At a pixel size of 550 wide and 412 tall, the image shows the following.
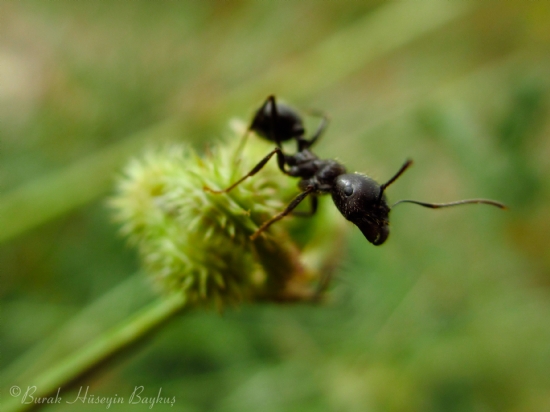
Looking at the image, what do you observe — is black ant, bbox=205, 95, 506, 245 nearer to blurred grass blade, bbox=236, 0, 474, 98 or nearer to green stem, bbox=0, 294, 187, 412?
green stem, bbox=0, 294, 187, 412

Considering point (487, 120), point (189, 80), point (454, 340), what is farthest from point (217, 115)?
point (454, 340)

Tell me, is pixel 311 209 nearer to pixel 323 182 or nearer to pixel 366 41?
pixel 323 182

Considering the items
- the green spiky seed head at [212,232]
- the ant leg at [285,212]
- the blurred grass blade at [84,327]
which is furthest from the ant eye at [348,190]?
the blurred grass blade at [84,327]

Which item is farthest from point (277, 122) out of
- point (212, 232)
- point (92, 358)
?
point (92, 358)

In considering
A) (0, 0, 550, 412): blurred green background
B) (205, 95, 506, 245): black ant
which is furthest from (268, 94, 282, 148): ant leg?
(0, 0, 550, 412): blurred green background

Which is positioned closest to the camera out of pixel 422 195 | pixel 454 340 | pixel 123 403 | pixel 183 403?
pixel 123 403

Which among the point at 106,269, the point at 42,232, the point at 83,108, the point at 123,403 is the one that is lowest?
the point at 123,403

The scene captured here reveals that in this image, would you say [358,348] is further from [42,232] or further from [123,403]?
[42,232]
